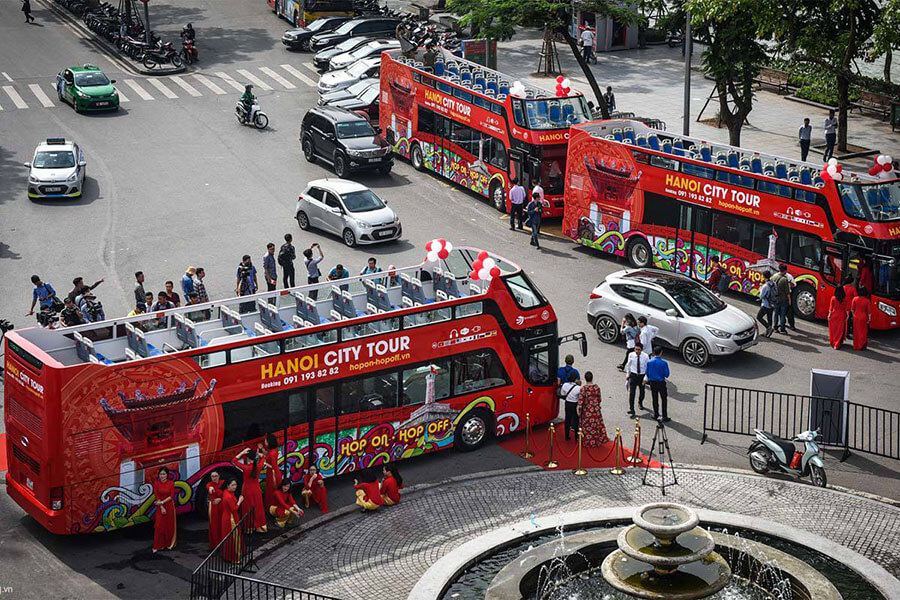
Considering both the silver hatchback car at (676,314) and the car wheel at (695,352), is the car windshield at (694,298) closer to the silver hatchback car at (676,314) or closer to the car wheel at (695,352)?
the silver hatchback car at (676,314)

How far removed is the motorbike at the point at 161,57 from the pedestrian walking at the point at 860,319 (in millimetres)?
34140

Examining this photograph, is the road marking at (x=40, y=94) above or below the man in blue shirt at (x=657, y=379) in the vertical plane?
above

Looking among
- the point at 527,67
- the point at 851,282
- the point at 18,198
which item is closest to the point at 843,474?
the point at 851,282

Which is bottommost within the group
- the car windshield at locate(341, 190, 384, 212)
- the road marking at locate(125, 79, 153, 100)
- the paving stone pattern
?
the paving stone pattern

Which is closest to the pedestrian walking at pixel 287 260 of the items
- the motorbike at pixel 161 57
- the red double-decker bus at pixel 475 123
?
the red double-decker bus at pixel 475 123

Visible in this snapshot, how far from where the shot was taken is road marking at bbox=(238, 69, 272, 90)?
166ft

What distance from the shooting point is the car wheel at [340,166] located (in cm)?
3925

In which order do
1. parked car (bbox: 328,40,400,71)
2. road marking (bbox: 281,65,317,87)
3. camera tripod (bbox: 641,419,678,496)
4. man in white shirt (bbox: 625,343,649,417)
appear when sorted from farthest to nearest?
road marking (bbox: 281,65,317,87), parked car (bbox: 328,40,400,71), man in white shirt (bbox: 625,343,649,417), camera tripod (bbox: 641,419,678,496)

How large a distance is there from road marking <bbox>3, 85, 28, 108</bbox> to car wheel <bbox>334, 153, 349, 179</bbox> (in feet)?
49.0

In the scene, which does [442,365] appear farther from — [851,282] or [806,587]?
[851,282]

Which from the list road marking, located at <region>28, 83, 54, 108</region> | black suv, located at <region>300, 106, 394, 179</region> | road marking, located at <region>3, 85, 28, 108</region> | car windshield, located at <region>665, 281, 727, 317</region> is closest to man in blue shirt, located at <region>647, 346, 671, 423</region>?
car windshield, located at <region>665, 281, 727, 317</region>

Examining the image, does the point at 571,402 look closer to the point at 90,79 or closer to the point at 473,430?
the point at 473,430

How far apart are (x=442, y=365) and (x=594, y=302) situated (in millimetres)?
7035

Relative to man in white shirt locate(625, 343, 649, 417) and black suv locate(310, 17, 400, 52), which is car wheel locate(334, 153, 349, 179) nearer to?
black suv locate(310, 17, 400, 52)
